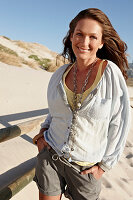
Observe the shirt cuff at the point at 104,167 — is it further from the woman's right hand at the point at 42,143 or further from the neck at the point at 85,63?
the neck at the point at 85,63

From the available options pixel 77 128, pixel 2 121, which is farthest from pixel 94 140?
pixel 2 121

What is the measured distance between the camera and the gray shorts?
1516mm

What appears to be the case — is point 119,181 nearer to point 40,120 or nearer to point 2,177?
point 40,120

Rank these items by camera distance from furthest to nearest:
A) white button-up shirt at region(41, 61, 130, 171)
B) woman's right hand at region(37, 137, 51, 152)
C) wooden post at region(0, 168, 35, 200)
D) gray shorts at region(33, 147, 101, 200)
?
wooden post at region(0, 168, 35, 200) < woman's right hand at region(37, 137, 51, 152) < gray shorts at region(33, 147, 101, 200) < white button-up shirt at region(41, 61, 130, 171)

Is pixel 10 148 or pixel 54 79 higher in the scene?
pixel 54 79

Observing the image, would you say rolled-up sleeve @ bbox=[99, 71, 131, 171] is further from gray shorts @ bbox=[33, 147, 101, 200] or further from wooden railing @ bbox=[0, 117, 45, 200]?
wooden railing @ bbox=[0, 117, 45, 200]

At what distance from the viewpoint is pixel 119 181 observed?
327cm

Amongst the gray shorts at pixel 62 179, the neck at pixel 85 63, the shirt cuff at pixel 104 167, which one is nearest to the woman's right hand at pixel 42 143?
the gray shorts at pixel 62 179

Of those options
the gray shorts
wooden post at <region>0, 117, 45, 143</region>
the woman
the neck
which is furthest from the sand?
the neck

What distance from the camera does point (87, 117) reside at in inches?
57.0

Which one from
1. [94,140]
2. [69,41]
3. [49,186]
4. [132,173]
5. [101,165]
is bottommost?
[132,173]

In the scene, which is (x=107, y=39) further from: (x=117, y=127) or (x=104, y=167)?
(x=104, y=167)

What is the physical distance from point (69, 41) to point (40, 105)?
4592mm

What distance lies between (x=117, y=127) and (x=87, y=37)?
0.64 m
